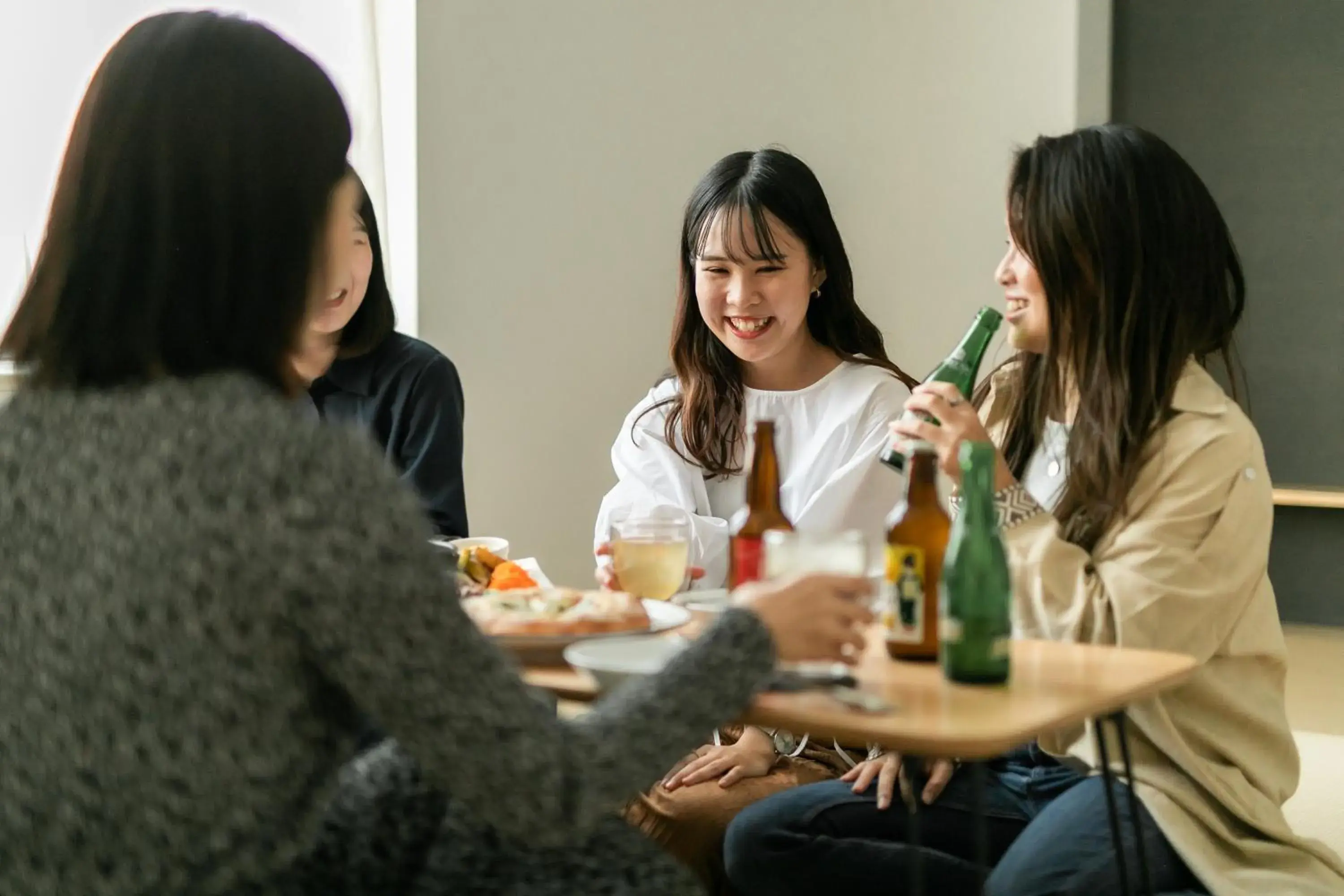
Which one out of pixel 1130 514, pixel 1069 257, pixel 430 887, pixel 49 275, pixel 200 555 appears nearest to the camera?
pixel 200 555

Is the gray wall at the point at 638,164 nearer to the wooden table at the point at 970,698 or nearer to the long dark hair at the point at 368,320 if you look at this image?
the long dark hair at the point at 368,320

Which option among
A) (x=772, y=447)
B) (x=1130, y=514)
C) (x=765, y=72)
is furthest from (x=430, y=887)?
(x=765, y=72)

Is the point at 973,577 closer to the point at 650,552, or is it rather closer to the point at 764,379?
the point at 650,552

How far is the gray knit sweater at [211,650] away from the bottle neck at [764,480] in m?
0.58

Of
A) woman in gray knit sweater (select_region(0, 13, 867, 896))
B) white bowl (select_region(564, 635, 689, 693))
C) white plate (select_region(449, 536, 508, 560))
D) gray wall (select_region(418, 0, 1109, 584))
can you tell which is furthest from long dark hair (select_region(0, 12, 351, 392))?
gray wall (select_region(418, 0, 1109, 584))

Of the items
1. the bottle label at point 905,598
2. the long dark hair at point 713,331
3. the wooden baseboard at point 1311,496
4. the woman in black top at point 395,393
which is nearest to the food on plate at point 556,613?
the bottle label at point 905,598

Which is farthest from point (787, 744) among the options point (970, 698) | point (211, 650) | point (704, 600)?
point (211, 650)

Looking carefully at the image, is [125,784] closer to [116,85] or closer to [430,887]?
[430,887]

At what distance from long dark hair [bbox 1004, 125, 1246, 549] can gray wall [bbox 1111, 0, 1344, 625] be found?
133 inches

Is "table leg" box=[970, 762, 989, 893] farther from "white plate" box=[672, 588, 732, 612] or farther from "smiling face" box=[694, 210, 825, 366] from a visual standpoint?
"smiling face" box=[694, 210, 825, 366]

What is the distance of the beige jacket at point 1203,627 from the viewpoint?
154cm

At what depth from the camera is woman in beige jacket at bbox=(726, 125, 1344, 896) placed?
1548 mm

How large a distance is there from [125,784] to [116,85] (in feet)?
1.67

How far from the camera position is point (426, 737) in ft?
3.33
